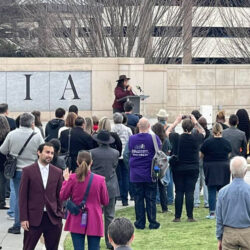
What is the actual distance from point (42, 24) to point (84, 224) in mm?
29872

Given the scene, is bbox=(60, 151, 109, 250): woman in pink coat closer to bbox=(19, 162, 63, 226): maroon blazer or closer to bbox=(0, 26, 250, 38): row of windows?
bbox=(19, 162, 63, 226): maroon blazer

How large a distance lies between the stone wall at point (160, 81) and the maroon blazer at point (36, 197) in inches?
749

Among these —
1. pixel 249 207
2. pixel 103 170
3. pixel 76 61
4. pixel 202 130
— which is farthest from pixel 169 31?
pixel 249 207

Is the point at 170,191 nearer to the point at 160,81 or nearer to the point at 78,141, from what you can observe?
the point at 78,141

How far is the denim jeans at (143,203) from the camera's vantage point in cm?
1338

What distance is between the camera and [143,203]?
532 inches

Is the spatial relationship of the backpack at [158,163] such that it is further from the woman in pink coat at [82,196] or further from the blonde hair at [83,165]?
the blonde hair at [83,165]

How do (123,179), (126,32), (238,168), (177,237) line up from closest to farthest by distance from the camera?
(238,168)
(177,237)
(123,179)
(126,32)

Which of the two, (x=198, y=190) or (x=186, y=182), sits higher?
(x=186, y=182)

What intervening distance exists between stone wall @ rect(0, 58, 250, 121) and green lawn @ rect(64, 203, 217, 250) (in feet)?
49.6

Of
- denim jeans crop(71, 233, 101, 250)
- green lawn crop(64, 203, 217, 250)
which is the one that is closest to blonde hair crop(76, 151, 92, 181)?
denim jeans crop(71, 233, 101, 250)

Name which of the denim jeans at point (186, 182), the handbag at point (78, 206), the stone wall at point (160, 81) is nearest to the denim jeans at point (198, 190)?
the denim jeans at point (186, 182)

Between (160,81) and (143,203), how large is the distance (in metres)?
18.6

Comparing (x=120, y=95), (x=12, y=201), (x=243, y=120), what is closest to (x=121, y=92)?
(x=120, y=95)
